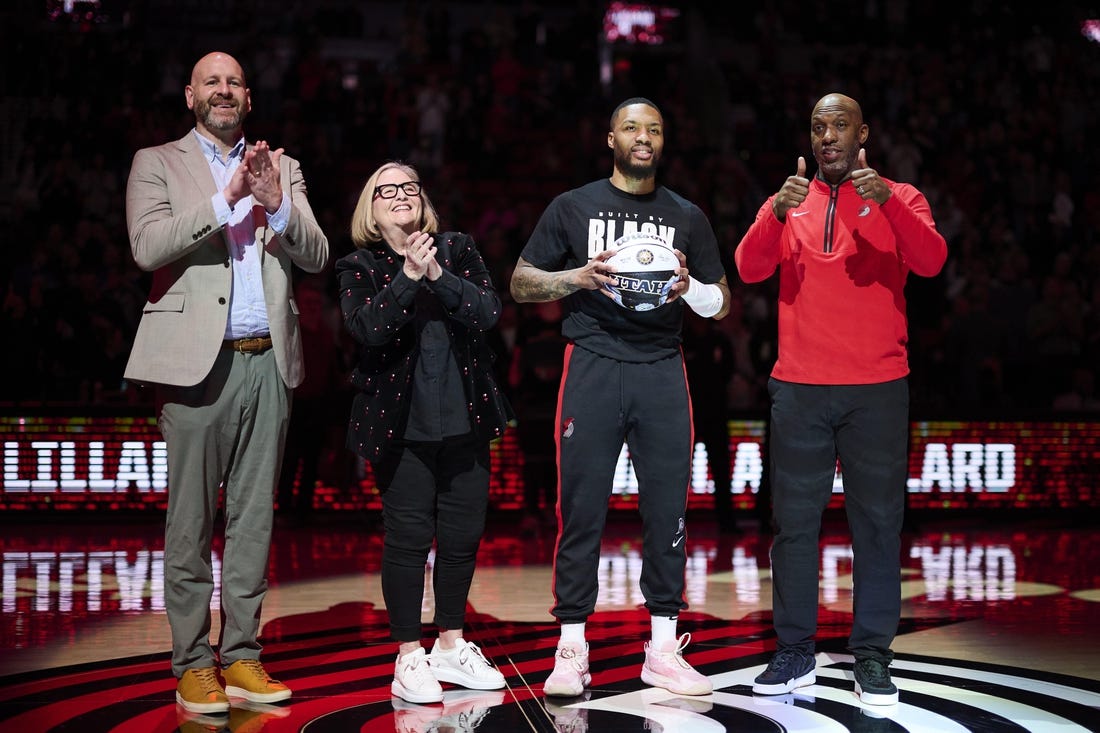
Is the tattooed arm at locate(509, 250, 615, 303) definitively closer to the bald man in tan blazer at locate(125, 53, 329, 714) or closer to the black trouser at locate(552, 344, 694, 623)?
the black trouser at locate(552, 344, 694, 623)

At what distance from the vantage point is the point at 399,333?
4.63 meters

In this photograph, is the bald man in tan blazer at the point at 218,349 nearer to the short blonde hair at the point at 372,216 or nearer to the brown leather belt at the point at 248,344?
the brown leather belt at the point at 248,344

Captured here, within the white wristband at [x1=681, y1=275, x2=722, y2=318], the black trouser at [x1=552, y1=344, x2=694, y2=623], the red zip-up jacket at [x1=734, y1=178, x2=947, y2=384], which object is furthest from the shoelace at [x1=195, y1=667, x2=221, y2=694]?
the red zip-up jacket at [x1=734, y1=178, x2=947, y2=384]

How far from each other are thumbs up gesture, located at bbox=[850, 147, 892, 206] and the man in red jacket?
0.13 metres

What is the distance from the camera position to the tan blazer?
171 inches

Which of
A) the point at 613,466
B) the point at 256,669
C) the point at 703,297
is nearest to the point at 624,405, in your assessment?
the point at 613,466

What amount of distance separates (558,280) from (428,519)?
98 cm

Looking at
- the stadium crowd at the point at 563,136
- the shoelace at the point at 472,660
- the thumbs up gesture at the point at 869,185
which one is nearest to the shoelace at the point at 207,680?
the shoelace at the point at 472,660

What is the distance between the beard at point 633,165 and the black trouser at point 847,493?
916mm

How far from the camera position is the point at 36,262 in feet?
35.2

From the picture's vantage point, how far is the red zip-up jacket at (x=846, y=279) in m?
4.53

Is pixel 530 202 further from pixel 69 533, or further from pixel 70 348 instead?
pixel 69 533

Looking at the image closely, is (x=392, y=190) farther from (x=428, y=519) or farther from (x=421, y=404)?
(x=428, y=519)

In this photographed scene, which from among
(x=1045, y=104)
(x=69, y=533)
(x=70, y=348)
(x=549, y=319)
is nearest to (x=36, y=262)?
(x=70, y=348)
